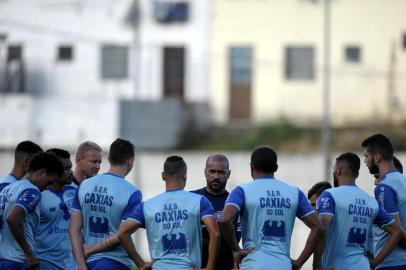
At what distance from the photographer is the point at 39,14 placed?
49344 millimetres

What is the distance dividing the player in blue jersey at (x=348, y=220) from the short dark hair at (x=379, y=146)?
0.49 m

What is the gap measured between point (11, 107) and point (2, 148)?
3.51 m

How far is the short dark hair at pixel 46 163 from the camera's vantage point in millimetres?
12227

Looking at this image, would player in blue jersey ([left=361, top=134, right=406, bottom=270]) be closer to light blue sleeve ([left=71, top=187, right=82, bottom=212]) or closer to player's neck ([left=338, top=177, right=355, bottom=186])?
player's neck ([left=338, top=177, right=355, bottom=186])

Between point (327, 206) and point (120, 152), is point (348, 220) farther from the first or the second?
point (120, 152)

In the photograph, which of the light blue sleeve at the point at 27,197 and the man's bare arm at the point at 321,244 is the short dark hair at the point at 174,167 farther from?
the light blue sleeve at the point at 27,197

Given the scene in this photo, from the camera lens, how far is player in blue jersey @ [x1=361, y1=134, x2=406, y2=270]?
1238 cm

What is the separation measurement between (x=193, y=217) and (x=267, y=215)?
0.71 meters

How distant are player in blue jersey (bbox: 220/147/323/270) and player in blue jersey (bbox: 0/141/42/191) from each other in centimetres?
281

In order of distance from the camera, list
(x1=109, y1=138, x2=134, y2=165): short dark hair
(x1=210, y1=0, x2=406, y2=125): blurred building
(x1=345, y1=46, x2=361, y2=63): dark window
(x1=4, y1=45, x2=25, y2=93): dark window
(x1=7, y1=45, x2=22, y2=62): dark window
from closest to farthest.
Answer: (x1=109, y1=138, x2=134, y2=165): short dark hair < (x1=210, y1=0, x2=406, y2=125): blurred building < (x1=345, y1=46, x2=361, y2=63): dark window < (x1=4, y1=45, x2=25, y2=93): dark window < (x1=7, y1=45, x2=22, y2=62): dark window

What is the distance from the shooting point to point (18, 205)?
12141mm

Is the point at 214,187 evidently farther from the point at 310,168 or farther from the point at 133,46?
the point at 133,46

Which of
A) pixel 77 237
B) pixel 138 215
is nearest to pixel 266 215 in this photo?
pixel 138 215

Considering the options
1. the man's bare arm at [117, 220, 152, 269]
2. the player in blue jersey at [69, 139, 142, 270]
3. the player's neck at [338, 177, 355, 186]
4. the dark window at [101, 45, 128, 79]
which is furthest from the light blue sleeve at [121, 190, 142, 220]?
the dark window at [101, 45, 128, 79]
